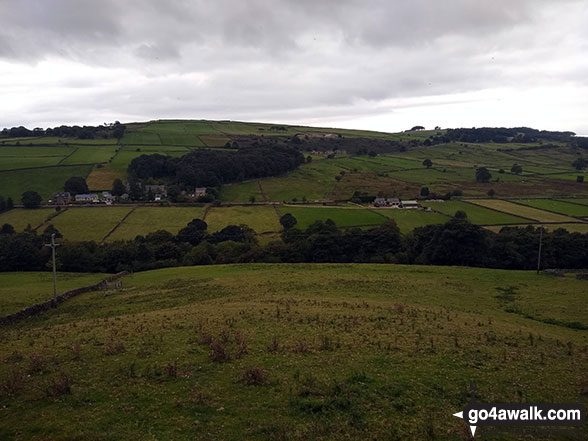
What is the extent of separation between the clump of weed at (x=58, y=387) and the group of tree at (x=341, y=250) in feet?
139

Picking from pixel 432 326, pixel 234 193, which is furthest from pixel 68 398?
pixel 234 193

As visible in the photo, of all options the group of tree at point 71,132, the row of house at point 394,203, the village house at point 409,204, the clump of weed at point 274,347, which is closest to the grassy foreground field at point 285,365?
the clump of weed at point 274,347

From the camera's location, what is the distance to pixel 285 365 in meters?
17.1

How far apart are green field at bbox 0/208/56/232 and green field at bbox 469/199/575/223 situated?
297ft

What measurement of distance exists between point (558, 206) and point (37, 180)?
399 ft

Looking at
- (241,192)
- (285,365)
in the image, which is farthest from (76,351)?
(241,192)

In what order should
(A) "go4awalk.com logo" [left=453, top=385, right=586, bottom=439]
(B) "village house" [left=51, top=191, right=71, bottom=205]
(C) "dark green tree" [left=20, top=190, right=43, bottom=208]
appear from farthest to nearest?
(B) "village house" [left=51, top=191, right=71, bottom=205] < (C) "dark green tree" [left=20, top=190, right=43, bottom=208] < (A) "go4awalk.com logo" [left=453, top=385, right=586, bottom=439]

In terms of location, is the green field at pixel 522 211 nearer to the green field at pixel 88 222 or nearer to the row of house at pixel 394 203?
the row of house at pixel 394 203

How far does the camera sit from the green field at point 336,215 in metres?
78.2

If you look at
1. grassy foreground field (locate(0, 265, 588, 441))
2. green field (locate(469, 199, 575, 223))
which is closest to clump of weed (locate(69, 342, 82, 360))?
grassy foreground field (locate(0, 265, 588, 441))

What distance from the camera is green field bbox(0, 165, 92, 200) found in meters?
95.9

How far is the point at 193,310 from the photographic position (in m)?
28.7

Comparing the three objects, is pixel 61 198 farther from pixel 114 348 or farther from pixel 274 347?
pixel 274 347

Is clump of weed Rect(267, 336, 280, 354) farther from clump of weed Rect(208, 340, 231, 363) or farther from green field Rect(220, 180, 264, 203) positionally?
green field Rect(220, 180, 264, 203)
